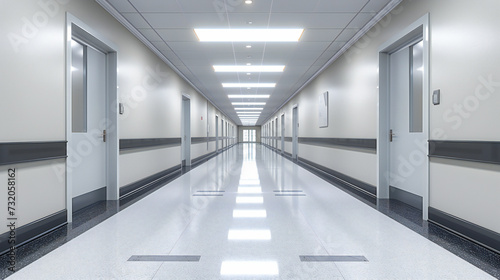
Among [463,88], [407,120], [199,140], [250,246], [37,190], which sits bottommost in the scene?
[250,246]

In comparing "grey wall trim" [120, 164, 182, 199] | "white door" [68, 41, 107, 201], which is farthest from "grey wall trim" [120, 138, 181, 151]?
"grey wall trim" [120, 164, 182, 199]

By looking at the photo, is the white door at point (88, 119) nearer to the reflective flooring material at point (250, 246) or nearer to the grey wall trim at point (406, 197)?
the reflective flooring material at point (250, 246)

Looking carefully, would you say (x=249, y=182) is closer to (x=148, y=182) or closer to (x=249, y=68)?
(x=148, y=182)

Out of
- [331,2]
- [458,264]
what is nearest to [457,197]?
[458,264]

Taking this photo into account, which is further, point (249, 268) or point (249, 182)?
point (249, 182)

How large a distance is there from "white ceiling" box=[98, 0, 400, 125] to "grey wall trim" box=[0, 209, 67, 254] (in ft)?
9.73

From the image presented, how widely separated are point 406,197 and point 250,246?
294 cm

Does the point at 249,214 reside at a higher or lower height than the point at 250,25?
lower

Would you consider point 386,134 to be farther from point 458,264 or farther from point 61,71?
point 61,71

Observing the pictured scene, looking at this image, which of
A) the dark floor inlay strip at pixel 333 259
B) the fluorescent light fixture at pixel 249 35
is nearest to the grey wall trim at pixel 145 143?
the fluorescent light fixture at pixel 249 35

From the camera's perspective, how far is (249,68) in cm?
796

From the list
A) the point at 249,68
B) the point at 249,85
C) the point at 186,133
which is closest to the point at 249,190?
the point at 249,68

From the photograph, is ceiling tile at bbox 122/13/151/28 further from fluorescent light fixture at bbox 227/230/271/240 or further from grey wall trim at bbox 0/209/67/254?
fluorescent light fixture at bbox 227/230/271/240

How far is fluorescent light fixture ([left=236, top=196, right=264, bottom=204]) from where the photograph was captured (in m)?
4.38
